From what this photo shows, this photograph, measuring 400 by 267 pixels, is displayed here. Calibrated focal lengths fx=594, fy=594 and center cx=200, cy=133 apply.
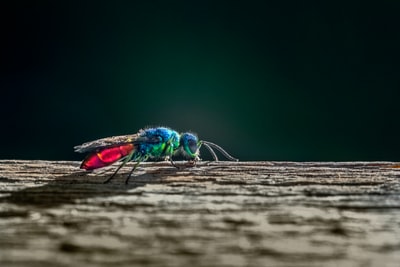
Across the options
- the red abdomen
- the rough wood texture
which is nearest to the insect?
the red abdomen

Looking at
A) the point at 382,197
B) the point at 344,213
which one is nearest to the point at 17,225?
the point at 344,213

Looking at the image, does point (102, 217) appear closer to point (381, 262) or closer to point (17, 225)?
point (17, 225)

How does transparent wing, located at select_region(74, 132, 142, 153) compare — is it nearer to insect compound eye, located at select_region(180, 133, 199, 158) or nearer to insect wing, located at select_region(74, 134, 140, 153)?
insect wing, located at select_region(74, 134, 140, 153)

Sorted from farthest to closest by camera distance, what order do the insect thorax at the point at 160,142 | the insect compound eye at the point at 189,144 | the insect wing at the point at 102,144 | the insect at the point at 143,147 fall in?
the insect compound eye at the point at 189,144 → the insect thorax at the point at 160,142 → the insect wing at the point at 102,144 → the insect at the point at 143,147

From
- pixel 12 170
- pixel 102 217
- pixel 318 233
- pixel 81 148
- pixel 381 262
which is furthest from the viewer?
pixel 81 148

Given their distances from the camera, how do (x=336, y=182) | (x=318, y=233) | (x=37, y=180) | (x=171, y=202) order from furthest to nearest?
(x=37, y=180), (x=336, y=182), (x=171, y=202), (x=318, y=233)

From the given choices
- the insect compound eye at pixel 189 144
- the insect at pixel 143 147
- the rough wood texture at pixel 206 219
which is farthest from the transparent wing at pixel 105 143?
the rough wood texture at pixel 206 219

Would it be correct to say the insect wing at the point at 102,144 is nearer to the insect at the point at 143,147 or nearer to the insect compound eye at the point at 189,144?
the insect at the point at 143,147

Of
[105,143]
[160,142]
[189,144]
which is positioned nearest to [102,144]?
[105,143]
